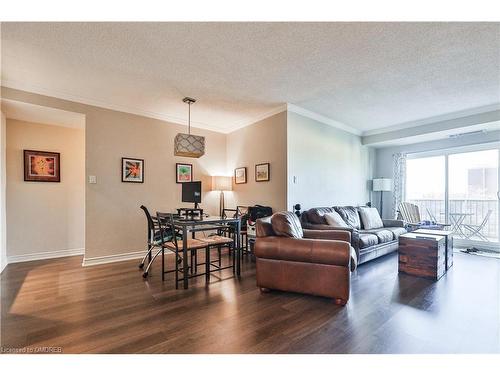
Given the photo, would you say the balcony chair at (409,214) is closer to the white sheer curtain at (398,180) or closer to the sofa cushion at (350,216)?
the white sheer curtain at (398,180)

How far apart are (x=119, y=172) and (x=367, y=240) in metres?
4.12

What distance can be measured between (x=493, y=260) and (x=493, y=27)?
11.7 ft

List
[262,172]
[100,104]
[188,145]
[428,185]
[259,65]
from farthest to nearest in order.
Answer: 1. [428,185]
2. [262,172]
3. [100,104]
4. [188,145]
5. [259,65]

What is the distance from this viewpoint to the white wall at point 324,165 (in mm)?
4164

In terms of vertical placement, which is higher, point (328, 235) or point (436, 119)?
point (436, 119)

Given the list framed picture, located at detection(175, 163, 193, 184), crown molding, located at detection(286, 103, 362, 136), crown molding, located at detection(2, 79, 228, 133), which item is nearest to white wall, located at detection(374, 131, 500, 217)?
crown molding, located at detection(286, 103, 362, 136)

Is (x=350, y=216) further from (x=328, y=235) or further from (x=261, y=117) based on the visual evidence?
(x=261, y=117)

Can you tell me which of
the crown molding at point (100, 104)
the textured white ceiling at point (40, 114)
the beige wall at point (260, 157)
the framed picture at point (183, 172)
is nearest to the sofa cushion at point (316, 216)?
the beige wall at point (260, 157)

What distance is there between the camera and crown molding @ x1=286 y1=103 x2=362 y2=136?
4.14 meters

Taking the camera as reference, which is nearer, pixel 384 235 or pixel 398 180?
pixel 384 235

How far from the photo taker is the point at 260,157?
15.0ft

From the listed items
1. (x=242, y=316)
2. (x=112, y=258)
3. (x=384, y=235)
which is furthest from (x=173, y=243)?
(x=384, y=235)
